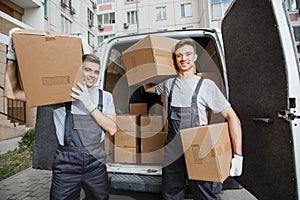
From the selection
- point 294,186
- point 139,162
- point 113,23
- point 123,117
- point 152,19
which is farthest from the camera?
point 113,23

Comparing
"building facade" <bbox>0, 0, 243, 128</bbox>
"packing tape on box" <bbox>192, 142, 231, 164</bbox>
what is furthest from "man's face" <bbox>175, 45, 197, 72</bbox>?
"building facade" <bbox>0, 0, 243, 128</bbox>

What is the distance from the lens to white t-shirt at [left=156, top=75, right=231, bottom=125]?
1.71 metres

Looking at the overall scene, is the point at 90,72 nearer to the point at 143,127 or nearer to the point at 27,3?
the point at 143,127

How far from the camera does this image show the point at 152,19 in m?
19.4

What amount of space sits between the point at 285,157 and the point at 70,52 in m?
1.52

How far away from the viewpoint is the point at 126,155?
8.70 ft

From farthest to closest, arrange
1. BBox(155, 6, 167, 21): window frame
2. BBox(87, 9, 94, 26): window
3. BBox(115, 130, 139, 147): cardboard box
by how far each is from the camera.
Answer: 1. BBox(155, 6, 167, 21): window frame
2. BBox(87, 9, 94, 26): window
3. BBox(115, 130, 139, 147): cardboard box

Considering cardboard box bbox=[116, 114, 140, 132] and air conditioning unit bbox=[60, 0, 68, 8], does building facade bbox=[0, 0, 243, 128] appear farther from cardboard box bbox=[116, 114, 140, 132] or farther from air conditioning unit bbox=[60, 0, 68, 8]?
cardboard box bbox=[116, 114, 140, 132]

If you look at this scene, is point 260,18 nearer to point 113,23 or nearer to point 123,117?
point 123,117

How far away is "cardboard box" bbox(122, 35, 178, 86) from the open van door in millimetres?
571

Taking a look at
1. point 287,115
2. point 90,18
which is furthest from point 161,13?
point 287,115

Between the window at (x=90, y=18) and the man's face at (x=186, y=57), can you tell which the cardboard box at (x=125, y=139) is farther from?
the window at (x=90, y=18)

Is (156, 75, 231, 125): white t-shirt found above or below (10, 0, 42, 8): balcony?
below

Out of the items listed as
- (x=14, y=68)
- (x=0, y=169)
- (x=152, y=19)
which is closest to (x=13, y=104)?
(x=0, y=169)
